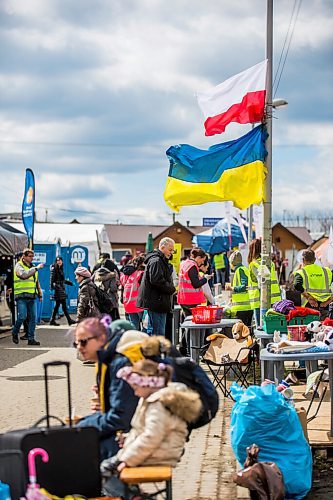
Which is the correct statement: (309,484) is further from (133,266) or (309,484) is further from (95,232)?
(95,232)

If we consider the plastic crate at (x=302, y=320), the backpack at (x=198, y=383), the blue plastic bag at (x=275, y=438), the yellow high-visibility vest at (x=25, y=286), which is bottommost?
the blue plastic bag at (x=275, y=438)

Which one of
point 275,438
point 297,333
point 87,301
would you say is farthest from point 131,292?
point 275,438

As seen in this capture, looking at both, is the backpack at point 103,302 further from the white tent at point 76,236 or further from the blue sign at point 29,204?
the white tent at point 76,236

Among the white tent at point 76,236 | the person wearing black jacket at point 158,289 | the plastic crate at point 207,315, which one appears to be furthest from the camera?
the white tent at point 76,236

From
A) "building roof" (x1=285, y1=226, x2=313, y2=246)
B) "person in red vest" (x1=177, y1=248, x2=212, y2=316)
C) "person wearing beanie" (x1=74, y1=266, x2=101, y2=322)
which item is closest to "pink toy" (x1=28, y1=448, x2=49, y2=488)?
"person wearing beanie" (x1=74, y1=266, x2=101, y2=322)

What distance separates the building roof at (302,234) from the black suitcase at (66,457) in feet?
288

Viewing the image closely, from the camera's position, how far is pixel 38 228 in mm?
33031

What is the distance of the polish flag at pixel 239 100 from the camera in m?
11.1

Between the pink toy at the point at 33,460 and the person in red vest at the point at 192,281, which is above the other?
the person in red vest at the point at 192,281

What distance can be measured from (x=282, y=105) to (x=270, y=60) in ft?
3.80

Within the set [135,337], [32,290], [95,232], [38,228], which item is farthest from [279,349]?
[38,228]

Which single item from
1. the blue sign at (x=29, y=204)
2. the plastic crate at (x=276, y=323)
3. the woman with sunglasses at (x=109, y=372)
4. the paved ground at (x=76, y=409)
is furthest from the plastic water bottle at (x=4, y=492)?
the blue sign at (x=29, y=204)

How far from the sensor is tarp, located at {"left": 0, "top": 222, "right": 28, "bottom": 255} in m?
19.6

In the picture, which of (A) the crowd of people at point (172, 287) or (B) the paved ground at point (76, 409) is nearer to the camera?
(B) the paved ground at point (76, 409)
